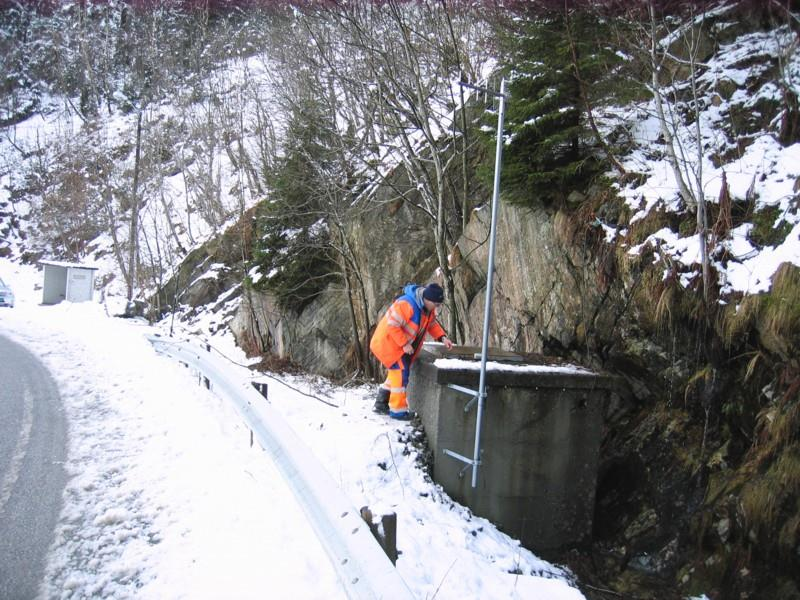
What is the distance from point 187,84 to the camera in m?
41.0

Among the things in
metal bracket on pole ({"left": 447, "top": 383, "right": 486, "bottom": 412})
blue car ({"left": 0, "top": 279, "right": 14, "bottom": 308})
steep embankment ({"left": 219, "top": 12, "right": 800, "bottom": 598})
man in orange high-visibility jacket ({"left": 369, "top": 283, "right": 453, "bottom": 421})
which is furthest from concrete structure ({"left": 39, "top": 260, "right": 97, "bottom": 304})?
metal bracket on pole ({"left": 447, "top": 383, "right": 486, "bottom": 412})

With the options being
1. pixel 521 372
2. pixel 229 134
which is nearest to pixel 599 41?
pixel 521 372

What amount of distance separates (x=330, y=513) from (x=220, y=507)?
1070 millimetres

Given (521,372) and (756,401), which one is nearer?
(756,401)

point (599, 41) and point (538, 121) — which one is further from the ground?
point (599, 41)

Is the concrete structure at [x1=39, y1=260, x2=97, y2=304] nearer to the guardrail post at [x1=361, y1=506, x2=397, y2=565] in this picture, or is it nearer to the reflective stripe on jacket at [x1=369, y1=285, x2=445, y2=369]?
the reflective stripe on jacket at [x1=369, y1=285, x2=445, y2=369]

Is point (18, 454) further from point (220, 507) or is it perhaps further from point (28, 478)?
point (220, 507)

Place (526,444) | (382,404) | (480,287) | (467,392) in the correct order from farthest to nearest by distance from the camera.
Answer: (480,287) < (382,404) < (526,444) < (467,392)

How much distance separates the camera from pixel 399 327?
5852 mm

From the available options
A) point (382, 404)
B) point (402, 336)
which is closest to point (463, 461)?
point (382, 404)

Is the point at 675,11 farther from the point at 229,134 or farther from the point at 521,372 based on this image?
the point at 229,134

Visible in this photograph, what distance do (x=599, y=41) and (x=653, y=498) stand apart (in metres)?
5.98

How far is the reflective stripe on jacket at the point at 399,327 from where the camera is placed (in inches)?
230

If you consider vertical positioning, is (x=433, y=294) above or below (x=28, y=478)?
above
